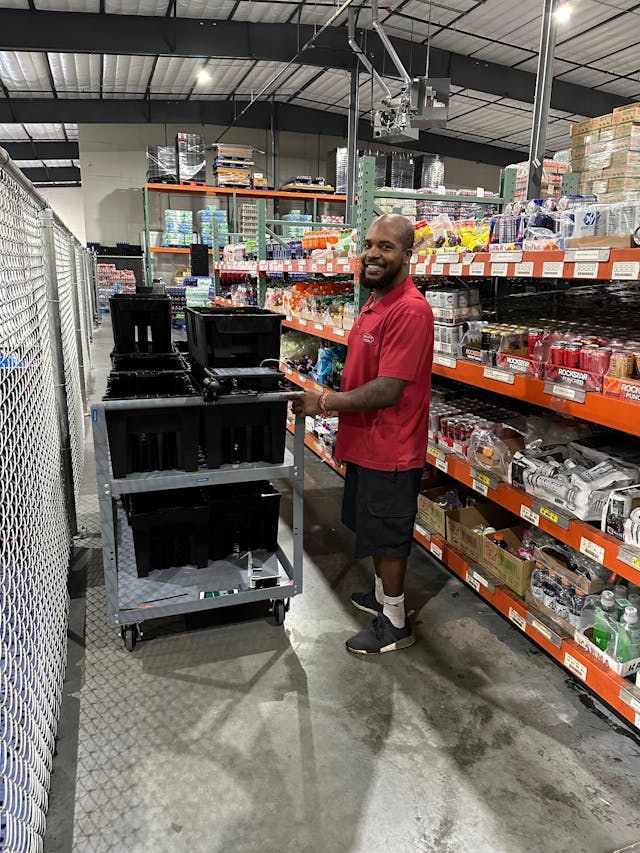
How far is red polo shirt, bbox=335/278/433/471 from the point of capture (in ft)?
7.64

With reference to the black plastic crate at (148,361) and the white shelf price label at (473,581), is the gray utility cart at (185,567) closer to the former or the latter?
the black plastic crate at (148,361)

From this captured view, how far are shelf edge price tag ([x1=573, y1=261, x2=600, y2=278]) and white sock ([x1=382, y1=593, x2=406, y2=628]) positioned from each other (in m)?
1.56

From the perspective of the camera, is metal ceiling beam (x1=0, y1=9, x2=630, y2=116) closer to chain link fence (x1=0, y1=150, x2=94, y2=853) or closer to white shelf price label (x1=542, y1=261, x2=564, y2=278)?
chain link fence (x1=0, y1=150, x2=94, y2=853)

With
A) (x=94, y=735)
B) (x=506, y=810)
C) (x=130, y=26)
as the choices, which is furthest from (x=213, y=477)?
(x=130, y=26)

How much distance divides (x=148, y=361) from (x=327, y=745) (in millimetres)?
2112

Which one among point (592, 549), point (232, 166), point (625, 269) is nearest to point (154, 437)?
point (592, 549)

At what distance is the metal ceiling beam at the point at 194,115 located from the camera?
13688 millimetres

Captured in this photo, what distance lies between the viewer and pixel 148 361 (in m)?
3.24

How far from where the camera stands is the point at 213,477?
8.34 ft

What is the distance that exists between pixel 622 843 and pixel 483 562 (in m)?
1.38

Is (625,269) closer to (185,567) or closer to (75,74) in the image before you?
(185,567)

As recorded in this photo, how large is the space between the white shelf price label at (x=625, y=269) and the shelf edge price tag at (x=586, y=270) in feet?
0.24

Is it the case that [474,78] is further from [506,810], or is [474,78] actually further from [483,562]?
[506,810]

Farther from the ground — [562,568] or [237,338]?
[237,338]
